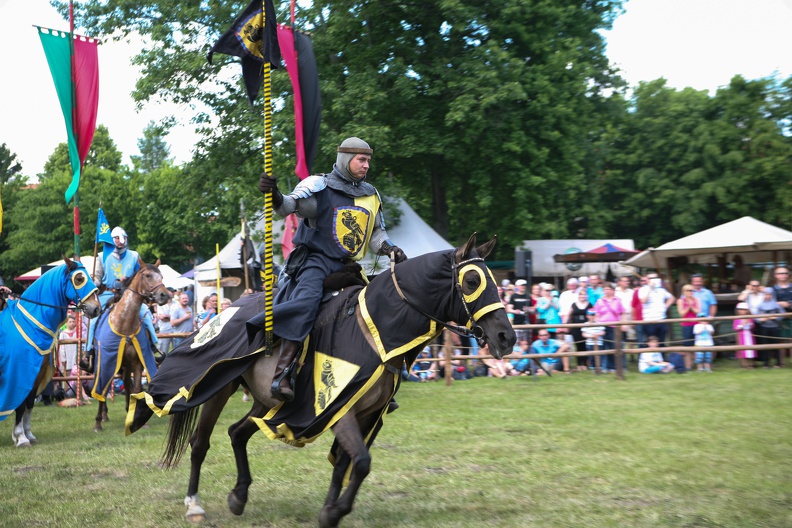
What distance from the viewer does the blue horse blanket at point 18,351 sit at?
9039 mm

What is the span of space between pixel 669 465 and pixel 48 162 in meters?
56.3

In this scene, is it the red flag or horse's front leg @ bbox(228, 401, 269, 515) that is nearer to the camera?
horse's front leg @ bbox(228, 401, 269, 515)

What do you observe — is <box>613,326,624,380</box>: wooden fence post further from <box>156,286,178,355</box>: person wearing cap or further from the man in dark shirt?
<box>156,286,178,355</box>: person wearing cap

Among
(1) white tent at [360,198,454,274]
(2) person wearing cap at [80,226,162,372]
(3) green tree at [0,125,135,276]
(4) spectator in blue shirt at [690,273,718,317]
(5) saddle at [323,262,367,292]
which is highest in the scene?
(3) green tree at [0,125,135,276]

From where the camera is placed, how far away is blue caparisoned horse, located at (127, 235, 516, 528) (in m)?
5.15

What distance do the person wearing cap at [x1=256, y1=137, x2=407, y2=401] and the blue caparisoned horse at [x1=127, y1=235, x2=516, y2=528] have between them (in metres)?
0.15

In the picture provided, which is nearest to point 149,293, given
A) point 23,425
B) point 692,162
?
point 23,425

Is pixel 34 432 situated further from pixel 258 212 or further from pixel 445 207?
pixel 445 207

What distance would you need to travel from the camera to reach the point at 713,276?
20.6 meters

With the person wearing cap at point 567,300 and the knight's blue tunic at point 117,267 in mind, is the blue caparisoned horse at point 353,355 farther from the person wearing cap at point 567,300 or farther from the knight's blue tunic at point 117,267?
the person wearing cap at point 567,300

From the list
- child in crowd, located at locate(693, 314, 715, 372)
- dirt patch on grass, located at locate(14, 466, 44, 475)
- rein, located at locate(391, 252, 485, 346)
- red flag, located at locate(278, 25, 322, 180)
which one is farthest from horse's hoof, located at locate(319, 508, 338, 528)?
child in crowd, located at locate(693, 314, 715, 372)

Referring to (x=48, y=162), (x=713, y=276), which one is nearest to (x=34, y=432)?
(x=713, y=276)

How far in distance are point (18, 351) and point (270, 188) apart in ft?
18.2

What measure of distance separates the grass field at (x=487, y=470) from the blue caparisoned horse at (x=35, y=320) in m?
0.82
